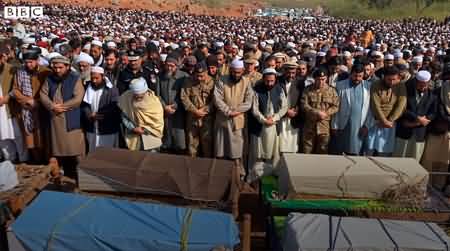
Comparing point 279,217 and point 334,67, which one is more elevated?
point 334,67

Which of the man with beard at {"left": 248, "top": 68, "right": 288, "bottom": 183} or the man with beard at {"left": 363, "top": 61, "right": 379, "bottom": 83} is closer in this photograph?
the man with beard at {"left": 248, "top": 68, "right": 288, "bottom": 183}

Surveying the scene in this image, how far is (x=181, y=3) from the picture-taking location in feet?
190

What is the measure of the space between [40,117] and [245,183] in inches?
111

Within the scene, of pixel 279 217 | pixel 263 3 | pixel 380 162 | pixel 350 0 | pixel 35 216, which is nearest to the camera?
pixel 35 216

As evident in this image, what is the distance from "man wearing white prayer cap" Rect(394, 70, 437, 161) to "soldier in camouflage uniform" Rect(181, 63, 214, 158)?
2.44 m

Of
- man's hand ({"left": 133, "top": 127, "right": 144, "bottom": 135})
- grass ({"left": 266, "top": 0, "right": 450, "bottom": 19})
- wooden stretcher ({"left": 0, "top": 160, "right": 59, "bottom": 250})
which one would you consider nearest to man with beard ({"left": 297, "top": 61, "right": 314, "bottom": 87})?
man's hand ({"left": 133, "top": 127, "right": 144, "bottom": 135})

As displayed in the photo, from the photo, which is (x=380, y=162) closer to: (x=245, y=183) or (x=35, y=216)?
(x=245, y=183)

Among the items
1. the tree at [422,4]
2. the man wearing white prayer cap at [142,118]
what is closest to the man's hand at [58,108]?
the man wearing white prayer cap at [142,118]

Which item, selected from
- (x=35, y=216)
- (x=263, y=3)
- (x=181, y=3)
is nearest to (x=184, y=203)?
(x=35, y=216)

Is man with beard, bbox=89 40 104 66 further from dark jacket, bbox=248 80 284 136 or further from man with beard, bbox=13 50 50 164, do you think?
dark jacket, bbox=248 80 284 136

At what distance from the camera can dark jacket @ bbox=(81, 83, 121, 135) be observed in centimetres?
582

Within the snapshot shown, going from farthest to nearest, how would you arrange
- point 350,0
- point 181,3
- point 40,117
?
1. point 350,0
2. point 181,3
3. point 40,117

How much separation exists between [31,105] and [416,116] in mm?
4787

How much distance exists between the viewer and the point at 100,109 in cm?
583
